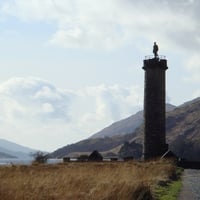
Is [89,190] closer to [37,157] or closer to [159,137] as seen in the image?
[37,157]

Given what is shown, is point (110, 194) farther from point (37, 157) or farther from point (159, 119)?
point (159, 119)

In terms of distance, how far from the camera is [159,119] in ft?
289

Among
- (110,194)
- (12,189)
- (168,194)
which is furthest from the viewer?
(168,194)

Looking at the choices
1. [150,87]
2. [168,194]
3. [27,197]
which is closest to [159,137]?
[150,87]

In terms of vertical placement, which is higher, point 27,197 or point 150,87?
point 150,87

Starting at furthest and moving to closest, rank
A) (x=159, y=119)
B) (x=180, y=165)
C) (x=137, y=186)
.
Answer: (x=159, y=119), (x=180, y=165), (x=137, y=186)

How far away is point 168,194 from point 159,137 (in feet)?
203

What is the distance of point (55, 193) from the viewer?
1533cm

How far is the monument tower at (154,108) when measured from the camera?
288 ft

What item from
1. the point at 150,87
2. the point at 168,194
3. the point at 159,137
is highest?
the point at 150,87

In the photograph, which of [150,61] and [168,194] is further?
[150,61]

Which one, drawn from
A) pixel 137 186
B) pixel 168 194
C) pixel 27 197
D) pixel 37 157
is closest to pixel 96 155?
pixel 37 157

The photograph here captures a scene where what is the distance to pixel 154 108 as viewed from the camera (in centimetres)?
8856

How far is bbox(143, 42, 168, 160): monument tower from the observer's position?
87812 millimetres
